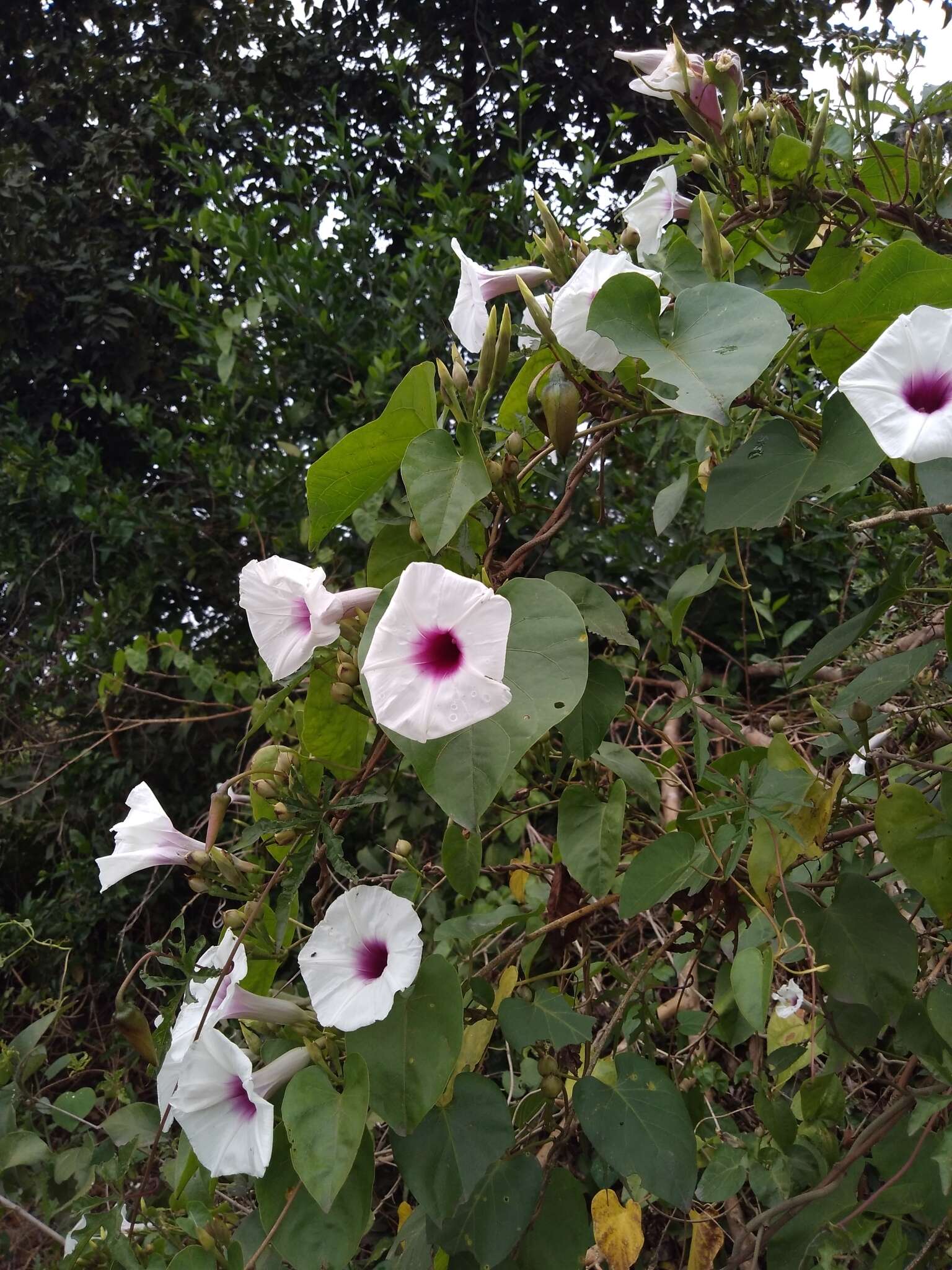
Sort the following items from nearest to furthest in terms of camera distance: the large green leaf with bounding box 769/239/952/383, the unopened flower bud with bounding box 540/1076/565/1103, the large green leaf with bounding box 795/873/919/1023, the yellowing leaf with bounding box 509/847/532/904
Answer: the large green leaf with bounding box 769/239/952/383 < the large green leaf with bounding box 795/873/919/1023 < the unopened flower bud with bounding box 540/1076/565/1103 < the yellowing leaf with bounding box 509/847/532/904

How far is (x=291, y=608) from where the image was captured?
0.78 meters

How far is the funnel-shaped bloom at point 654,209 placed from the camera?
947mm

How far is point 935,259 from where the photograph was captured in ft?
2.36

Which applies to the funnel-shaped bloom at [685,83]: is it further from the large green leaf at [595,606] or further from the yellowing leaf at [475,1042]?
the yellowing leaf at [475,1042]

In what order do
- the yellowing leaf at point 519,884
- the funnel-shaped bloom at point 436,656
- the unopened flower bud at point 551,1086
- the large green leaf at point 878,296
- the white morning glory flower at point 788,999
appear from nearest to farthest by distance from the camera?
1. the funnel-shaped bloom at point 436,656
2. the large green leaf at point 878,296
3. the unopened flower bud at point 551,1086
4. the white morning glory flower at point 788,999
5. the yellowing leaf at point 519,884

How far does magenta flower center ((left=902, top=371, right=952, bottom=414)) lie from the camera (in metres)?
0.64

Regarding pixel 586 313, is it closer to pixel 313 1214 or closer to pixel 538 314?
pixel 538 314

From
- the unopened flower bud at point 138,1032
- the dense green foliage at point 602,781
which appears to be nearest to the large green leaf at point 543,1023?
the dense green foliage at point 602,781

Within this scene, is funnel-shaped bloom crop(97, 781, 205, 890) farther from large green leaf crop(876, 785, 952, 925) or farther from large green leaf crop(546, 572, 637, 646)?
large green leaf crop(876, 785, 952, 925)

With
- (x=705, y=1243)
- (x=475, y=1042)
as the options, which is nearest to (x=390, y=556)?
(x=475, y=1042)

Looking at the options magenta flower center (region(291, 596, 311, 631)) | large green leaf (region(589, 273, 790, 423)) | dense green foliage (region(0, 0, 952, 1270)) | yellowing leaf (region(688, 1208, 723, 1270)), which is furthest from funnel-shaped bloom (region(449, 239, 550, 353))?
yellowing leaf (region(688, 1208, 723, 1270))

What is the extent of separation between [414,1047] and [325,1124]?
3.5 inches

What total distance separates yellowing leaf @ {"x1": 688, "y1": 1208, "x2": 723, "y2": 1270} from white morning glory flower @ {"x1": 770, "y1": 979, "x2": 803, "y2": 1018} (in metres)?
0.26

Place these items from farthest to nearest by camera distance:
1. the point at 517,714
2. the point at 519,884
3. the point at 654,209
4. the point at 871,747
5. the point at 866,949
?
the point at 519,884 → the point at 871,747 → the point at 654,209 → the point at 866,949 → the point at 517,714
